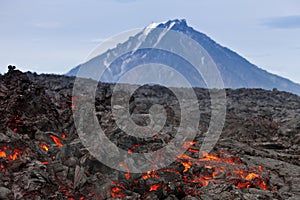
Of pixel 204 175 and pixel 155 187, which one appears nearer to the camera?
pixel 155 187

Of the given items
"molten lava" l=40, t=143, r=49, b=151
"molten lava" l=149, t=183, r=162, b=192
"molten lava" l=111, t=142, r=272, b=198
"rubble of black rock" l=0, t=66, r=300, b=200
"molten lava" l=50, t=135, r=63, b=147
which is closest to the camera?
"rubble of black rock" l=0, t=66, r=300, b=200

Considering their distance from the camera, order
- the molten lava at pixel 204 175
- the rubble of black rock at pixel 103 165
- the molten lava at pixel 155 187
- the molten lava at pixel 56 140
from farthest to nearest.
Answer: the molten lava at pixel 56 140 < the molten lava at pixel 204 175 < the molten lava at pixel 155 187 < the rubble of black rock at pixel 103 165

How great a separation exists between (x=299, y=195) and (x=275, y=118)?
34214 mm

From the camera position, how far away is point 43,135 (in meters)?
17.5

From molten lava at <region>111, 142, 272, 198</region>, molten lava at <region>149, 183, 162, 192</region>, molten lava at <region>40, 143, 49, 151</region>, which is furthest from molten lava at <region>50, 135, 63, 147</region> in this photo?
molten lava at <region>149, 183, 162, 192</region>

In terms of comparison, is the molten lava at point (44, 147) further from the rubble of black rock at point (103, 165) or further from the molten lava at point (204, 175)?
the molten lava at point (204, 175)

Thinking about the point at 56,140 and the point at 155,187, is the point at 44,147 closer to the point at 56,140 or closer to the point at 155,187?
the point at 56,140

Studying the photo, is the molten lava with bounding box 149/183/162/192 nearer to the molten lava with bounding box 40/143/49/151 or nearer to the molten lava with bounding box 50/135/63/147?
the molten lava with bounding box 40/143/49/151

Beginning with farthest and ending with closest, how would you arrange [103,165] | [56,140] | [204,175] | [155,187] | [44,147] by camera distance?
[56,140] → [204,175] → [44,147] → [103,165] → [155,187]

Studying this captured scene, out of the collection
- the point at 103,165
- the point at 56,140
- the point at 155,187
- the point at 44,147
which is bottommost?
the point at 155,187

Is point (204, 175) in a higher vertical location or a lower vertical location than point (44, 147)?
lower

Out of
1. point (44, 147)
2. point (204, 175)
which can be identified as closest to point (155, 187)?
point (204, 175)

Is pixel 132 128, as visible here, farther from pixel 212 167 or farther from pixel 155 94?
pixel 155 94

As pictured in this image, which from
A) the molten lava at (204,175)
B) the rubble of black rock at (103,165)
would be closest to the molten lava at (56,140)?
the rubble of black rock at (103,165)
